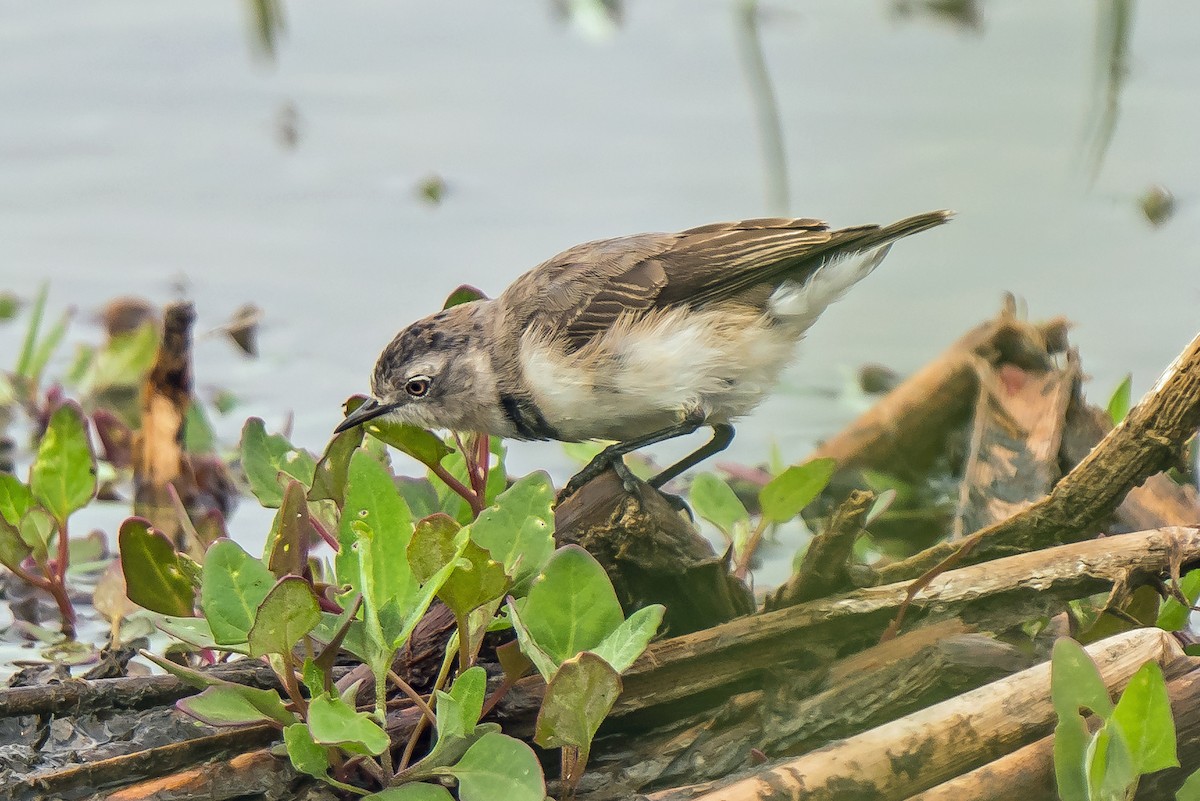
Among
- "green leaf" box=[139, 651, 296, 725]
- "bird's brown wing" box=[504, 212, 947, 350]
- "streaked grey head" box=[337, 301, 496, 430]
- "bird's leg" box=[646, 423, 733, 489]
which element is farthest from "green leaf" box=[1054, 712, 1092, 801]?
"streaked grey head" box=[337, 301, 496, 430]

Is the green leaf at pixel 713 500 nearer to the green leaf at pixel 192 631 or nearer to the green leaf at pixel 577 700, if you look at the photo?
the green leaf at pixel 577 700

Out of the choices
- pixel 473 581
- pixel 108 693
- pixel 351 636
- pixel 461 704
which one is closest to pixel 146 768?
pixel 108 693

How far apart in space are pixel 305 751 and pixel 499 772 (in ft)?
1.45

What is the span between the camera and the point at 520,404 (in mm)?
5465

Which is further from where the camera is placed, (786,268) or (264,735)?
(786,268)

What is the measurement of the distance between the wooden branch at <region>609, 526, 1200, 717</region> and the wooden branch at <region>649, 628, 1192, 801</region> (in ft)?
1.44

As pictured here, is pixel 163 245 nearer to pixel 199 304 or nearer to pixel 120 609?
pixel 199 304

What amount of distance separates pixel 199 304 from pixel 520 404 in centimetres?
323

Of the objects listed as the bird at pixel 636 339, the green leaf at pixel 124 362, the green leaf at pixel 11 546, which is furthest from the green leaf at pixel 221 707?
the green leaf at pixel 124 362

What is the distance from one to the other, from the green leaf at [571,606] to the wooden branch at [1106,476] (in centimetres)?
117

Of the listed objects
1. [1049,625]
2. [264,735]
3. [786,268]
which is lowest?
[1049,625]

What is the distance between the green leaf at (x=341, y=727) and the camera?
306 centimetres

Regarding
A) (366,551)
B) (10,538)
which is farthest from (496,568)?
(10,538)

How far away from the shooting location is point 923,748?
3.37m
